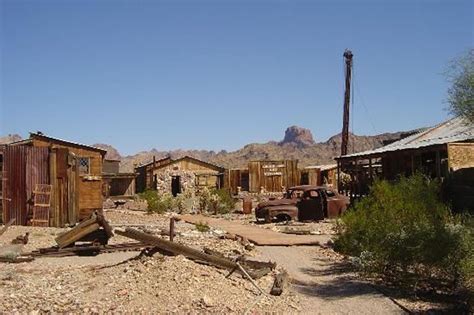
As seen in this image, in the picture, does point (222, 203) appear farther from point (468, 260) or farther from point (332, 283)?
point (468, 260)

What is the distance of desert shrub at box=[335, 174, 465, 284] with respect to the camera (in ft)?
32.0

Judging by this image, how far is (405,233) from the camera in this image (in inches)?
412

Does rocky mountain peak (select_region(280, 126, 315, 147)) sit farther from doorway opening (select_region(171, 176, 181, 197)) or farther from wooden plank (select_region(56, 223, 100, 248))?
wooden plank (select_region(56, 223, 100, 248))

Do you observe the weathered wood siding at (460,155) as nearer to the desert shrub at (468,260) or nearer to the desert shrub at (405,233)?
A: the desert shrub at (405,233)

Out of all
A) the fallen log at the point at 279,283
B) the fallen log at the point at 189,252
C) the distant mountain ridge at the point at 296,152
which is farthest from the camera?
the distant mountain ridge at the point at 296,152

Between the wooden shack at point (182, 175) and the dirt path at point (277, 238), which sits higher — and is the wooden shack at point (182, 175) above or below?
above

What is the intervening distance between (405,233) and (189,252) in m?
4.06

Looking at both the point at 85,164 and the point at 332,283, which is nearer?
the point at 332,283

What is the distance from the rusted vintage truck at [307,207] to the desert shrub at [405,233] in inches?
411

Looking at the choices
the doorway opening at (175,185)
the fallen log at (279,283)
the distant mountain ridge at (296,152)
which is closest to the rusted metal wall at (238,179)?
the doorway opening at (175,185)

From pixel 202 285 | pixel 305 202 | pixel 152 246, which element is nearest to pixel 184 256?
pixel 152 246

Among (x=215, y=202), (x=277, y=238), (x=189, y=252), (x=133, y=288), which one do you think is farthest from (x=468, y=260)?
(x=215, y=202)

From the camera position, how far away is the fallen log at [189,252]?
1048 centimetres

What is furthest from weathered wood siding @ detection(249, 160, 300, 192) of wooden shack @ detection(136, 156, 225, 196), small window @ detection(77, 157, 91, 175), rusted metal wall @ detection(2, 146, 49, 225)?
rusted metal wall @ detection(2, 146, 49, 225)
